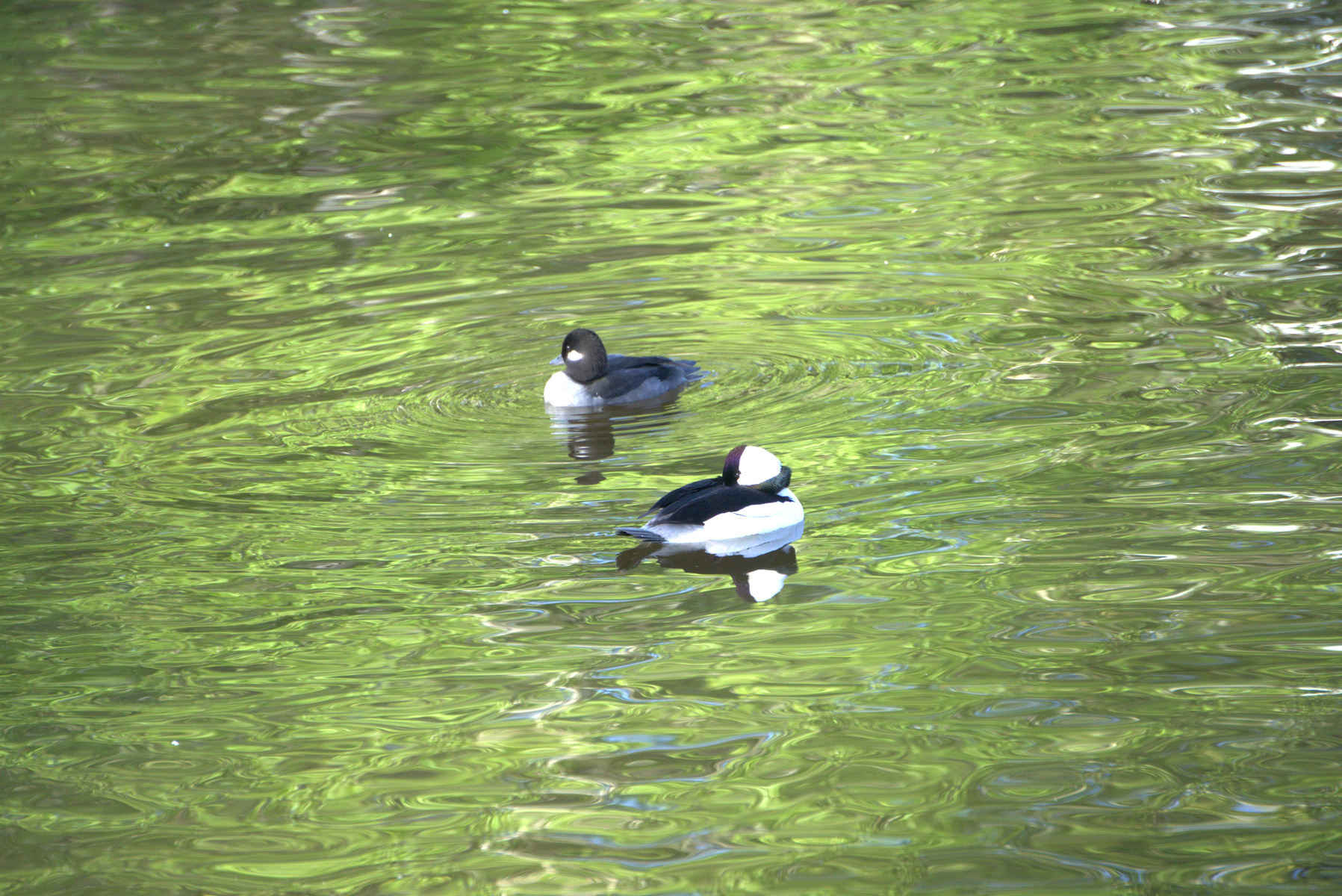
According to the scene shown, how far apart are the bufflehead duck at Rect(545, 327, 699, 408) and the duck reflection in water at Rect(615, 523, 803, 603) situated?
230 cm

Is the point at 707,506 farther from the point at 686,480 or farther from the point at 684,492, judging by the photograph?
the point at 686,480

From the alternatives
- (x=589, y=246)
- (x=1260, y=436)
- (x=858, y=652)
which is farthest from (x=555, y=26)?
(x=858, y=652)

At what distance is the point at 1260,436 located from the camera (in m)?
9.08

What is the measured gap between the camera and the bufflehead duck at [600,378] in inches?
416

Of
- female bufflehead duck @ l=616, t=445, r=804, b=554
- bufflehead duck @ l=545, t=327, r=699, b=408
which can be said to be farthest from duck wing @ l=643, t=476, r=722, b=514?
bufflehead duck @ l=545, t=327, r=699, b=408

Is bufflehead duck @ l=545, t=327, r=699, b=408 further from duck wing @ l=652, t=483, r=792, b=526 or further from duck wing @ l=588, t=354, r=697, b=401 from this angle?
duck wing @ l=652, t=483, r=792, b=526

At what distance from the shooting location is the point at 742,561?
8.23 metres

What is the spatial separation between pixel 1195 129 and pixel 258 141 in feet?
33.4

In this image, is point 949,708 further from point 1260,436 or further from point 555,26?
point 555,26

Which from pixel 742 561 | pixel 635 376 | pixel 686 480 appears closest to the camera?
pixel 742 561

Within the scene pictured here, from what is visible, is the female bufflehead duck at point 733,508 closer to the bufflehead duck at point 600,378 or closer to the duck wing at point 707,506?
the duck wing at point 707,506

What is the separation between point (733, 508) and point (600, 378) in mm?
2774

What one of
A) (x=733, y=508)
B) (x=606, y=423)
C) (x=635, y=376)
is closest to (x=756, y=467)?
(x=733, y=508)

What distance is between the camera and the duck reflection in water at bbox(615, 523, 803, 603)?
792cm
